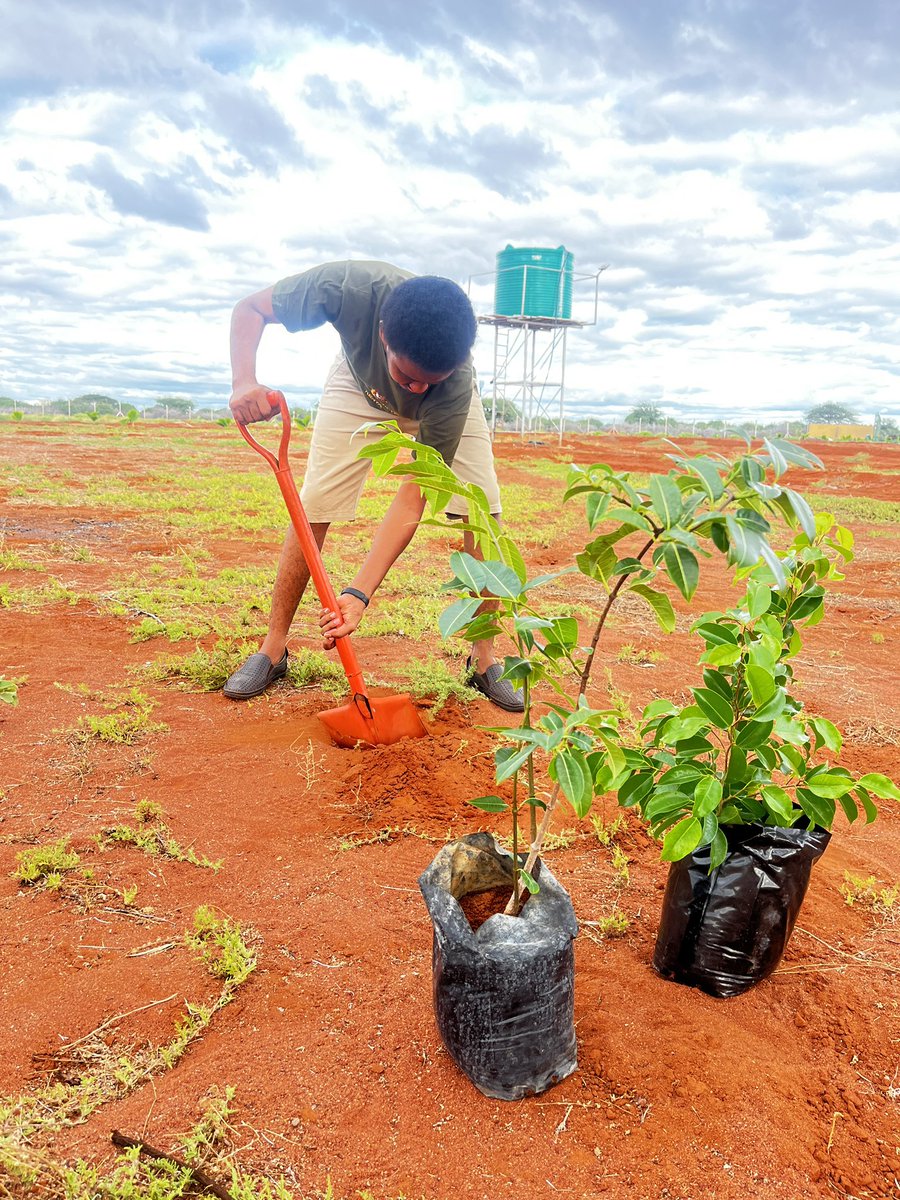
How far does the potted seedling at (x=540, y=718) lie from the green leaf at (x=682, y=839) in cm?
14

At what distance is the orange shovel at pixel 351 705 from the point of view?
110 inches

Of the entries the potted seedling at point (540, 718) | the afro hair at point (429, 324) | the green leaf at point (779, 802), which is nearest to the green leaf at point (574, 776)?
the potted seedling at point (540, 718)

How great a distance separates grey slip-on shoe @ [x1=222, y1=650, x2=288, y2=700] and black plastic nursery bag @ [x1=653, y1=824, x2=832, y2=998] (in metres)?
2.10

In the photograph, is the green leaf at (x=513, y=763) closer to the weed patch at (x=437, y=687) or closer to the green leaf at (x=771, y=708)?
the green leaf at (x=771, y=708)

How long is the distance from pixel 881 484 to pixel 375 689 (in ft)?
54.7

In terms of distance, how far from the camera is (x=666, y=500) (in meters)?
1.12

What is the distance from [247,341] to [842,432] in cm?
5172

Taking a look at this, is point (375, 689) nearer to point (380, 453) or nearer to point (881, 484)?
point (380, 453)

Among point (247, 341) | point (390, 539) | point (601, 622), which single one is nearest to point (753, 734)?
point (601, 622)

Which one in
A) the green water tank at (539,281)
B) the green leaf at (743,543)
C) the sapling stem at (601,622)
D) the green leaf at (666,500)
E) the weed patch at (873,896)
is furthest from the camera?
the green water tank at (539,281)

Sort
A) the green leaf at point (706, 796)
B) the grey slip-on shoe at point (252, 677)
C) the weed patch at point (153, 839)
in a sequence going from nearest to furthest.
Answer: the green leaf at point (706, 796)
the weed patch at point (153, 839)
the grey slip-on shoe at point (252, 677)

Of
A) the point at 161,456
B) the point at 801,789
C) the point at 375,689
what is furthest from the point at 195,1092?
the point at 161,456

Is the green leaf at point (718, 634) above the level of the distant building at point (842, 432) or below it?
below

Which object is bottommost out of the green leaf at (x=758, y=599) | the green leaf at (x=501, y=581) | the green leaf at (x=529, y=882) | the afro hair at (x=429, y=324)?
the green leaf at (x=529, y=882)
